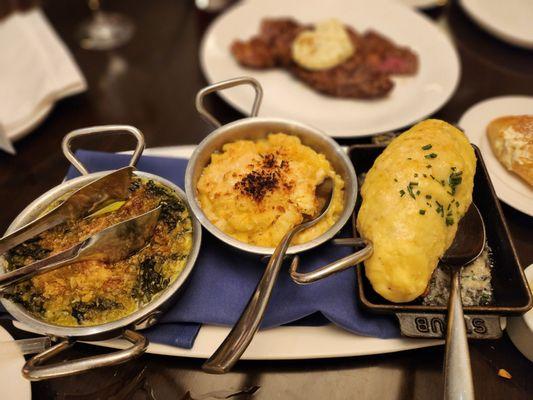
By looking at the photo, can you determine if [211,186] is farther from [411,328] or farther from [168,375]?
[411,328]

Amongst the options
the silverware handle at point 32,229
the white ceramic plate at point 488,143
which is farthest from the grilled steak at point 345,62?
the silverware handle at point 32,229

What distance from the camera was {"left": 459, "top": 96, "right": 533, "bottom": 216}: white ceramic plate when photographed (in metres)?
1.76

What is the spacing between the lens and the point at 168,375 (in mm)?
1361

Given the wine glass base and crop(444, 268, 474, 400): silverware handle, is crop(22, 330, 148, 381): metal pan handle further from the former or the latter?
the wine glass base

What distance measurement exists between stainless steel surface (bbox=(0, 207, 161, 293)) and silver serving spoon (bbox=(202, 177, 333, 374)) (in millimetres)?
432

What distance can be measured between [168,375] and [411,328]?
30.7 inches

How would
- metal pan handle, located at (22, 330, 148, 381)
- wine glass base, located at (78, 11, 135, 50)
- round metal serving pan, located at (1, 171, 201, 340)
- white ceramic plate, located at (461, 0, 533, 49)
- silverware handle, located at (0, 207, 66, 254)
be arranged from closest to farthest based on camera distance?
metal pan handle, located at (22, 330, 148, 381) → round metal serving pan, located at (1, 171, 201, 340) → silverware handle, located at (0, 207, 66, 254) → white ceramic plate, located at (461, 0, 533, 49) → wine glass base, located at (78, 11, 135, 50)

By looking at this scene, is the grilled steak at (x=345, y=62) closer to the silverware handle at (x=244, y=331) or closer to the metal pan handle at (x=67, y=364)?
the silverware handle at (x=244, y=331)

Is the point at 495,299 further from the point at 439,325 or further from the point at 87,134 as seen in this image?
the point at 87,134

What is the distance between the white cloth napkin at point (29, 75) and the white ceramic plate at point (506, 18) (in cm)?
257

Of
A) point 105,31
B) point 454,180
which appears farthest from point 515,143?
point 105,31

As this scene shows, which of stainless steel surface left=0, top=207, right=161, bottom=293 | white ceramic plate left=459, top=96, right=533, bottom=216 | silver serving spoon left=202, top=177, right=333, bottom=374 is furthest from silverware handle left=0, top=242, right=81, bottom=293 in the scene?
white ceramic plate left=459, top=96, right=533, bottom=216

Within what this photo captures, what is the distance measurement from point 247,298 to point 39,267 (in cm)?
65

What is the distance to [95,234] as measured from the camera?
4.18ft
